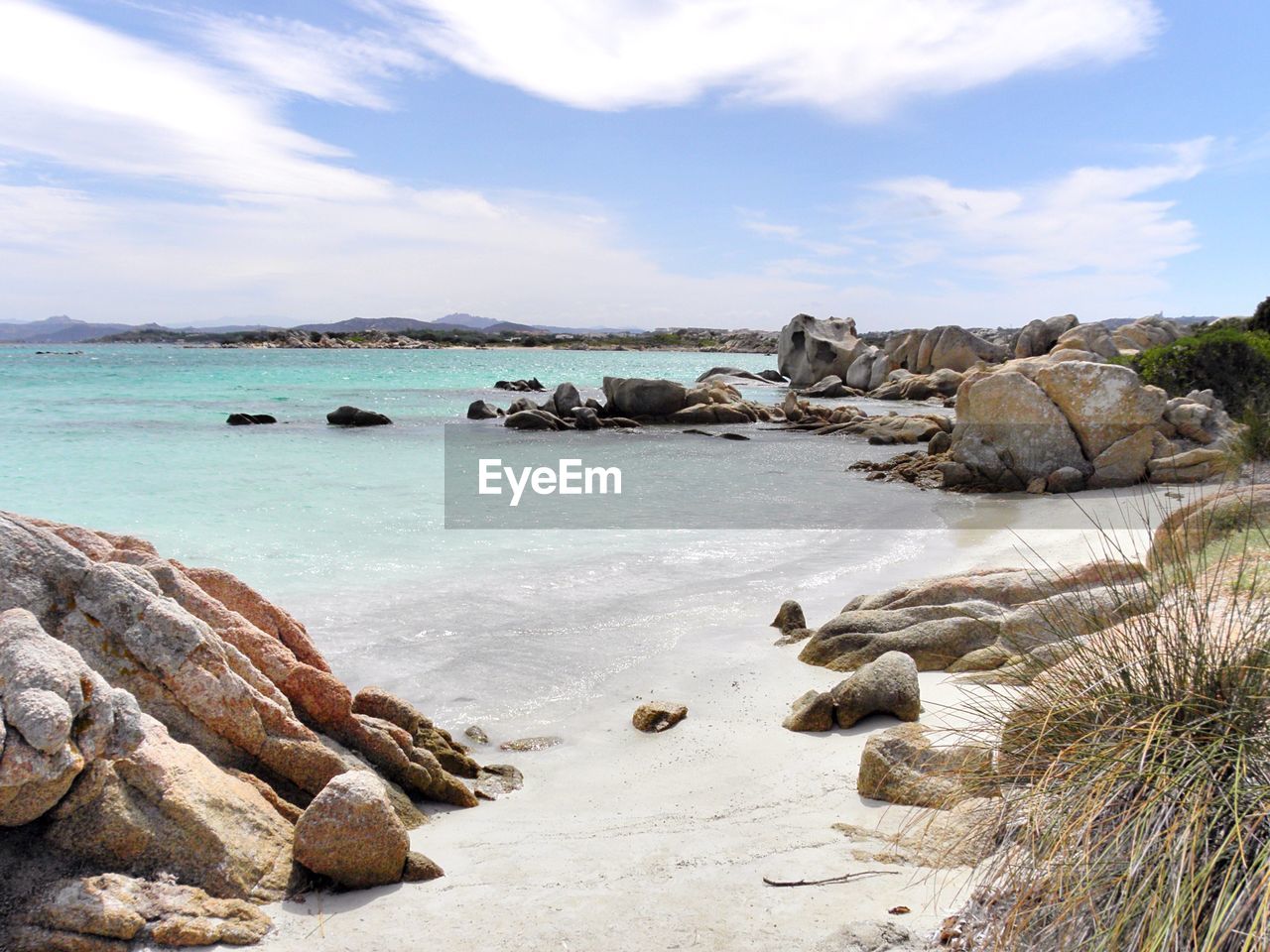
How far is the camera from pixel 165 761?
4.23 meters

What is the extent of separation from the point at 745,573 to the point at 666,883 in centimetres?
780

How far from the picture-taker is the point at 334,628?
959cm

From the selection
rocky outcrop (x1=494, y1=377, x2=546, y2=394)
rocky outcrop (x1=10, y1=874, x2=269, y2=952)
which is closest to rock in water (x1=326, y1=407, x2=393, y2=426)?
rocky outcrop (x1=494, y1=377, x2=546, y2=394)

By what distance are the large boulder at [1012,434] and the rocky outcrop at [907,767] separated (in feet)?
46.1

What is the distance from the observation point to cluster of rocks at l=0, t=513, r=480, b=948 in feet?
12.0

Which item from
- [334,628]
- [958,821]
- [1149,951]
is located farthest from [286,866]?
[334,628]

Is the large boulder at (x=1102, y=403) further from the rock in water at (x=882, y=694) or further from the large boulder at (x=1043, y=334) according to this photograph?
the large boulder at (x=1043, y=334)

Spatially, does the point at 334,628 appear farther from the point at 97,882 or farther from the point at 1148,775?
the point at 1148,775

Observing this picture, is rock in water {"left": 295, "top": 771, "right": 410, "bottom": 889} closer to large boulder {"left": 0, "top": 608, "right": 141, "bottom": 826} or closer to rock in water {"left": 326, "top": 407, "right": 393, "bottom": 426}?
large boulder {"left": 0, "top": 608, "right": 141, "bottom": 826}

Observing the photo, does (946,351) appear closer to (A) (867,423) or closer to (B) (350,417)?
(A) (867,423)

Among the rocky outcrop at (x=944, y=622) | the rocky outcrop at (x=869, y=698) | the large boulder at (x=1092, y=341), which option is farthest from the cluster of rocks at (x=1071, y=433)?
the large boulder at (x=1092, y=341)

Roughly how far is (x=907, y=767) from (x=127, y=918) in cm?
368

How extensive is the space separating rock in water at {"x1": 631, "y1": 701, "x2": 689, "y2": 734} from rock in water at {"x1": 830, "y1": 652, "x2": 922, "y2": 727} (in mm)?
1229

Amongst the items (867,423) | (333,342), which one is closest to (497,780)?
(867,423)
